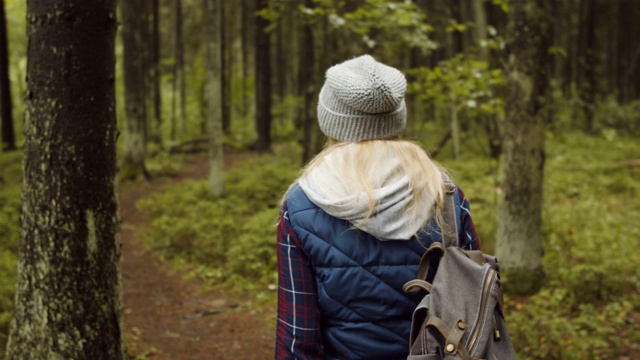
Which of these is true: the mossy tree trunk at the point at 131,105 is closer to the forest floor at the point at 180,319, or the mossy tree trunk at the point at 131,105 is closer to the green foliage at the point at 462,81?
the forest floor at the point at 180,319

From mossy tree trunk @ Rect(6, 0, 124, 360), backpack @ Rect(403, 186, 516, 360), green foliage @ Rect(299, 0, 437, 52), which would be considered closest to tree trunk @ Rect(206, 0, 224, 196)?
green foliage @ Rect(299, 0, 437, 52)

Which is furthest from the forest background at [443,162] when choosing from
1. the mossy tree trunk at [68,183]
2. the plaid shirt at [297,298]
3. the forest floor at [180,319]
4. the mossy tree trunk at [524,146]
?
the mossy tree trunk at [68,183]

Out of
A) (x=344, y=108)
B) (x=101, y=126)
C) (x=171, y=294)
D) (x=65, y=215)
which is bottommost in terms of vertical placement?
(x=171, y=294)

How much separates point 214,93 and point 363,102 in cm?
1170

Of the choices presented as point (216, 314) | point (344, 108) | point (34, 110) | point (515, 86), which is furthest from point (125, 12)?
point (344, 108)

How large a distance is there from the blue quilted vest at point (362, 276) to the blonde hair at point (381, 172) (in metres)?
0.09

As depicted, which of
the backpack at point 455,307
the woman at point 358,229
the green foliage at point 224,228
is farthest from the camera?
the green foliage at point 224,228

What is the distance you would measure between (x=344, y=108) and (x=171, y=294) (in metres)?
6.97

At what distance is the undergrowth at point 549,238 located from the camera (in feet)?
20.4

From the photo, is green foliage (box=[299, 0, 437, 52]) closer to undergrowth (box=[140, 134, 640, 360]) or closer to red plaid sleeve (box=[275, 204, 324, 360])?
undergrowth (box=[140, 134, 640, 360])

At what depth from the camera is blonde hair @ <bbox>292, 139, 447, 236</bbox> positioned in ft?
6.45

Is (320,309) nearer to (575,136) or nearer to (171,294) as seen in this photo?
(171,294)

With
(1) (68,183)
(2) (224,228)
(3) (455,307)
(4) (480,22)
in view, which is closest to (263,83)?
(4) (480,22)

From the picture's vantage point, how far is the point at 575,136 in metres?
22.7
